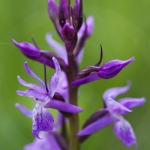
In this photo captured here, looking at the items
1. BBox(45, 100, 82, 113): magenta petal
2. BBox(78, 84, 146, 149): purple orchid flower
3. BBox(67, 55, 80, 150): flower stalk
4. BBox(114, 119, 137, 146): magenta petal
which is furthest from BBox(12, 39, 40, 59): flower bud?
BBox(114, 119, 137, 146): magenta petal

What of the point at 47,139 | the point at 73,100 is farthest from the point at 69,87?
the point at 47,139

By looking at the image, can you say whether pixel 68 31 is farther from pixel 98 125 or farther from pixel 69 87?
pixel 98 125

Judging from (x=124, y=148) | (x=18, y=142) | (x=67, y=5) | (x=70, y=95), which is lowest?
(x=124, y=148)

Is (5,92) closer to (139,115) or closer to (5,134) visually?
(5,134)

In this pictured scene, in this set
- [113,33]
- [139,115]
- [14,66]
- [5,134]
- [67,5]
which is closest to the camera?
[67,5]

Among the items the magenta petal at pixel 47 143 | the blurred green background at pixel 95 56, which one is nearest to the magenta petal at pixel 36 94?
the magenta petal at pixel 47 143

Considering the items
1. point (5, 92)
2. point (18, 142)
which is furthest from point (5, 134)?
point (5, 92)
